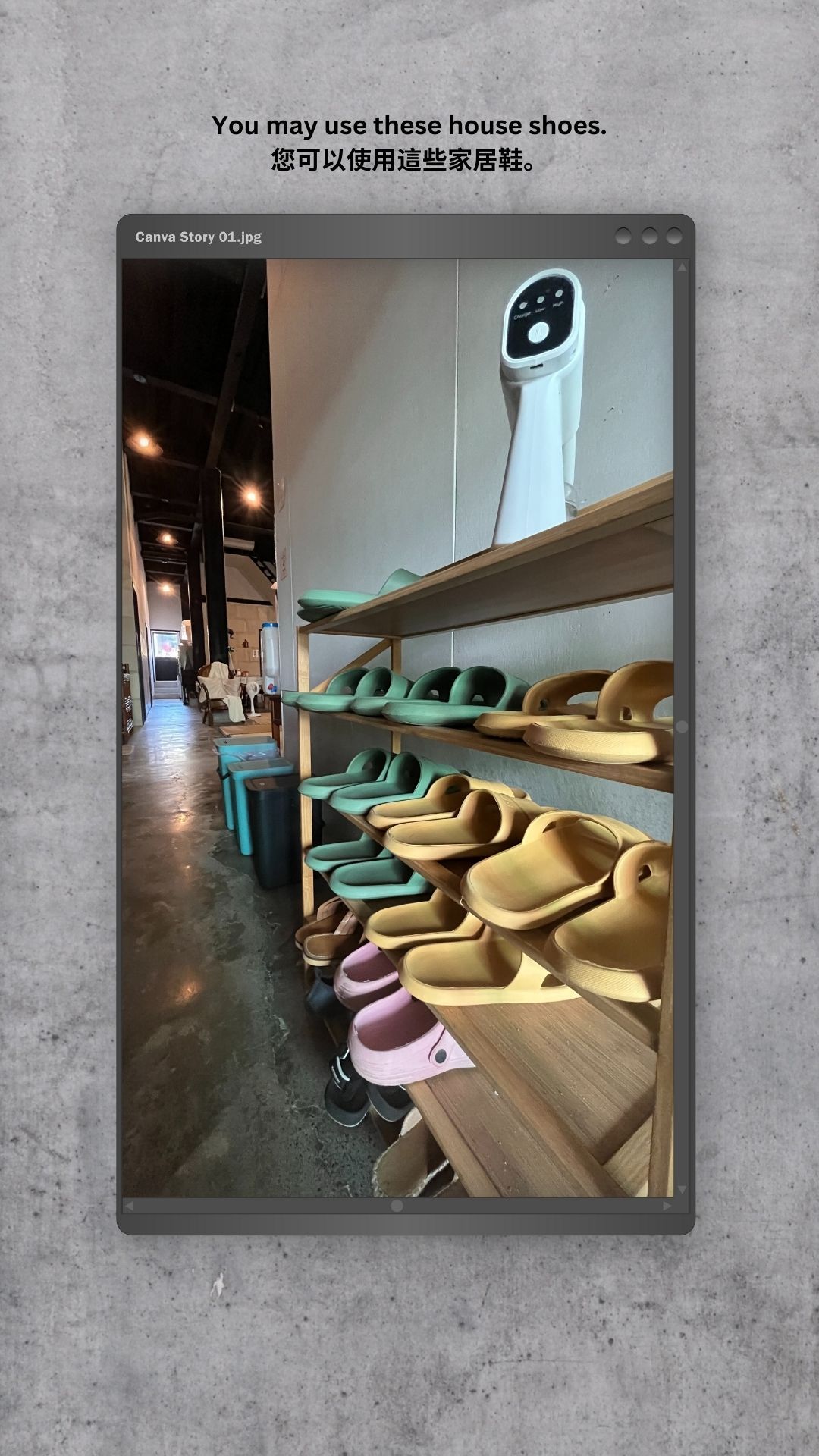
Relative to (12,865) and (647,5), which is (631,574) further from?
(12,865)

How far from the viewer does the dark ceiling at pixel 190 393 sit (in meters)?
0.46

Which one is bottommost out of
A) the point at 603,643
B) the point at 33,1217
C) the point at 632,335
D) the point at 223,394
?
the point at 33,1217

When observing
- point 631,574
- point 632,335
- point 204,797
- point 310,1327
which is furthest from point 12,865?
point 632,335

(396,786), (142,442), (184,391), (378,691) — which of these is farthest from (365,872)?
(184,391)

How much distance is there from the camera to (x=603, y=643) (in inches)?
23.1

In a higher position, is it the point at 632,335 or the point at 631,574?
the point at 632,335

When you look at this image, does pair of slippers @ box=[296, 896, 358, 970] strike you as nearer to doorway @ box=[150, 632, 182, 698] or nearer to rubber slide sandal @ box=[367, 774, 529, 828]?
rubber slide sandal @ box=[367, 774, 529, 828]

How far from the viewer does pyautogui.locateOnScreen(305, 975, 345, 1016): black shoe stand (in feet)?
3.03

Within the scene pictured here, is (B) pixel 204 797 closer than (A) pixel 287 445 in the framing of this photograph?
Yes

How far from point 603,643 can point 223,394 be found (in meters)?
0.97

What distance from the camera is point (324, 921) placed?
102cm

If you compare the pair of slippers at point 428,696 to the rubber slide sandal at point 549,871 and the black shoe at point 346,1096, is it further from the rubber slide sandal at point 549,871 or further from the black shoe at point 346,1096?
the black shoe at point 346,1096

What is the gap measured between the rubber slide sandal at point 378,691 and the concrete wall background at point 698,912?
0.50m

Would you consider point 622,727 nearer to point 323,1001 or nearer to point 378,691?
point 378,691
